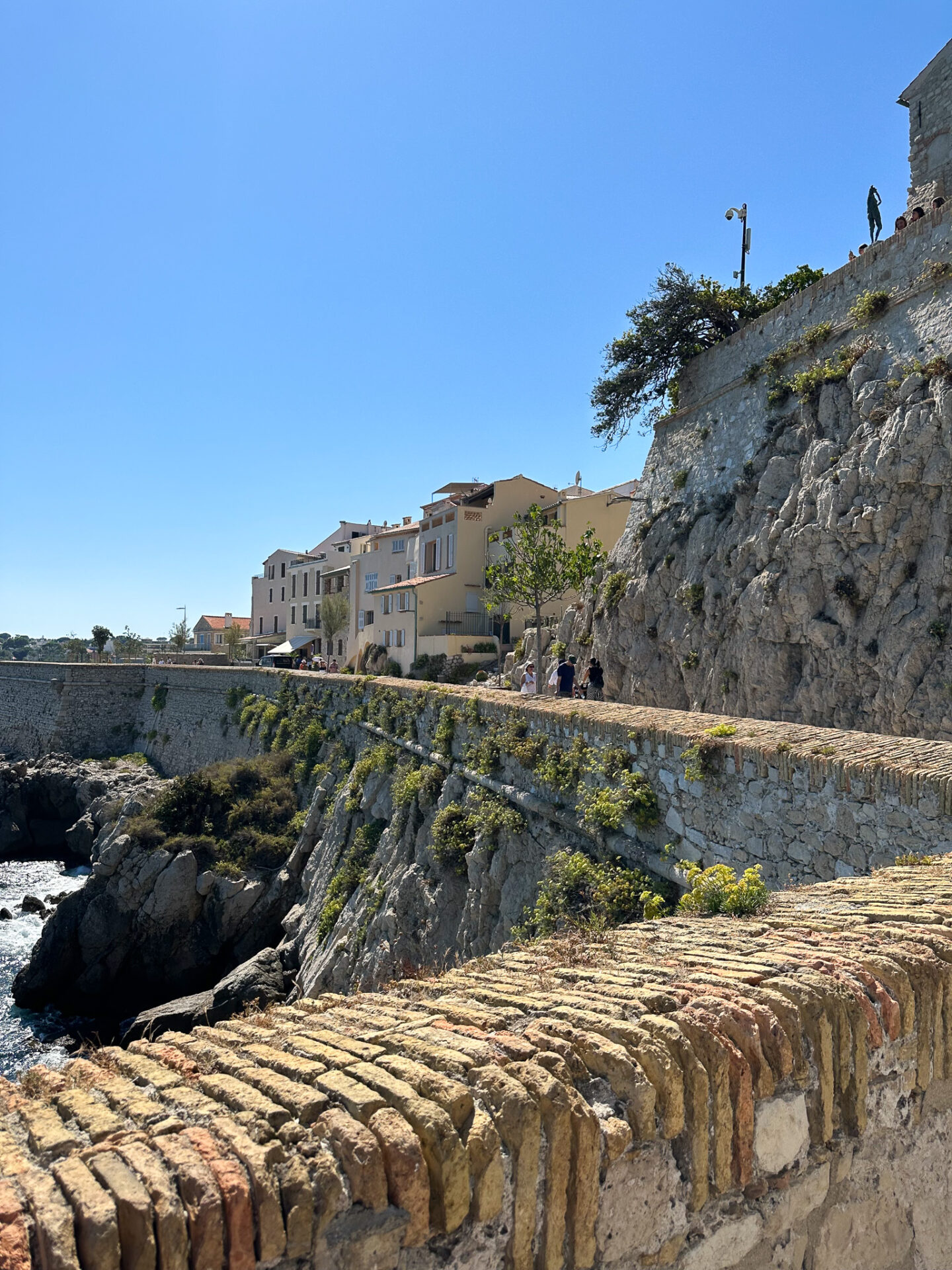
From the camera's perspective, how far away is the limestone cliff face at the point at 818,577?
615 inches

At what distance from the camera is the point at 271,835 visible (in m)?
24.2

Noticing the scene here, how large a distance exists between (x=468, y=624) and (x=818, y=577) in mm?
22322

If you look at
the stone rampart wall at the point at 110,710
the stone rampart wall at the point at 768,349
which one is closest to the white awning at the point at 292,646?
the stone rampart wall at the point at 110,710

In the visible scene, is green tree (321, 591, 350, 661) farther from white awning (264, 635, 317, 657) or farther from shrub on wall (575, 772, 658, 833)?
shrub on wall (575, 772, 658, 833)

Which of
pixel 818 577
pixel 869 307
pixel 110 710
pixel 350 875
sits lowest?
pixel 350 875

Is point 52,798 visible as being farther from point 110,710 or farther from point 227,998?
point 227,998

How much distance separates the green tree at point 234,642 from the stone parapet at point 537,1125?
59.3m

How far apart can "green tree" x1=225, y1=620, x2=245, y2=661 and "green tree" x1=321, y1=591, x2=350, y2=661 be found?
1202 cm

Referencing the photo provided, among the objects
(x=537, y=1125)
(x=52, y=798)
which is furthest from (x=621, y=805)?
(x=52, y=798)

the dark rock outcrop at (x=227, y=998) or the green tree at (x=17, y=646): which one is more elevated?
the green tree at (x=17, y=646)

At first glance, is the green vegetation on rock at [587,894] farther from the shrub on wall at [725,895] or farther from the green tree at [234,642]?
the green tree at [234,642]

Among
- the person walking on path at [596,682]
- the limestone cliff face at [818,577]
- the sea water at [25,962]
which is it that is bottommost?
the sea water at [25,962]

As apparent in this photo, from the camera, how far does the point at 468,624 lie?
127 feet

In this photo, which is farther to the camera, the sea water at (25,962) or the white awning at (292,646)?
the white awning at (292,646)
